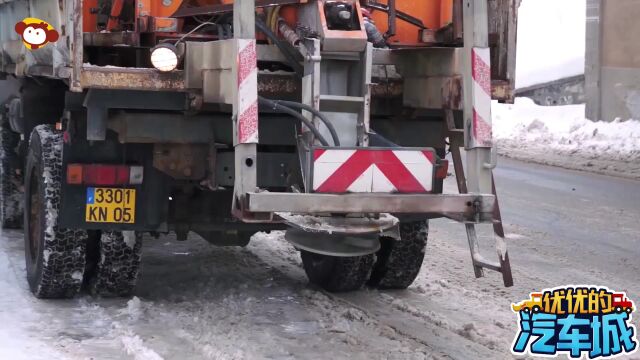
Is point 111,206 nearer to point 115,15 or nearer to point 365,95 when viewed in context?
point 115,15

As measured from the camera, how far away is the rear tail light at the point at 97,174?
6.87m

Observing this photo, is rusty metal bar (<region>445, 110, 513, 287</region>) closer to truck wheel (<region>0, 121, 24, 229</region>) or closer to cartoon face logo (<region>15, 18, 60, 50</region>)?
cartoon face logo (<region>15, 18, 60, 50</region>)

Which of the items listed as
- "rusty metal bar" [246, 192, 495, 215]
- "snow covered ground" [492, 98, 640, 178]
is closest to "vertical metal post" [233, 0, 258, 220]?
"rusty metal bar" [246, 192, 495, 215]

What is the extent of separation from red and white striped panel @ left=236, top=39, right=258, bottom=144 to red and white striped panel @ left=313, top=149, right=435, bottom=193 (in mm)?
370

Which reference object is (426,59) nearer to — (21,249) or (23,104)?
(23,104)

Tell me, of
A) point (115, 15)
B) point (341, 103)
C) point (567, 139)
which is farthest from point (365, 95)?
point (567, 139)

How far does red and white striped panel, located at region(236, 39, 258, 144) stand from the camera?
574 cm

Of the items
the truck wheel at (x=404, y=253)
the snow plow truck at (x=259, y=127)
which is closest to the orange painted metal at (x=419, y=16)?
the snow plow truck at (x=259, y=127)

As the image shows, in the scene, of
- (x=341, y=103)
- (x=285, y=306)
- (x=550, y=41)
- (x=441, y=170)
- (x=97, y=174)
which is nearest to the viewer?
(x=341, y=103)

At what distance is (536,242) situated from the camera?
403 inches

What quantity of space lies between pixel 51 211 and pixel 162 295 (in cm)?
106

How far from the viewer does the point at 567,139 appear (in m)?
20.2

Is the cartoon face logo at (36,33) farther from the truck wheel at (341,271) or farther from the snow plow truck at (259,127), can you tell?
the truck wheel at (341,271)

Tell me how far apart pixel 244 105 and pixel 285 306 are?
2047mm
